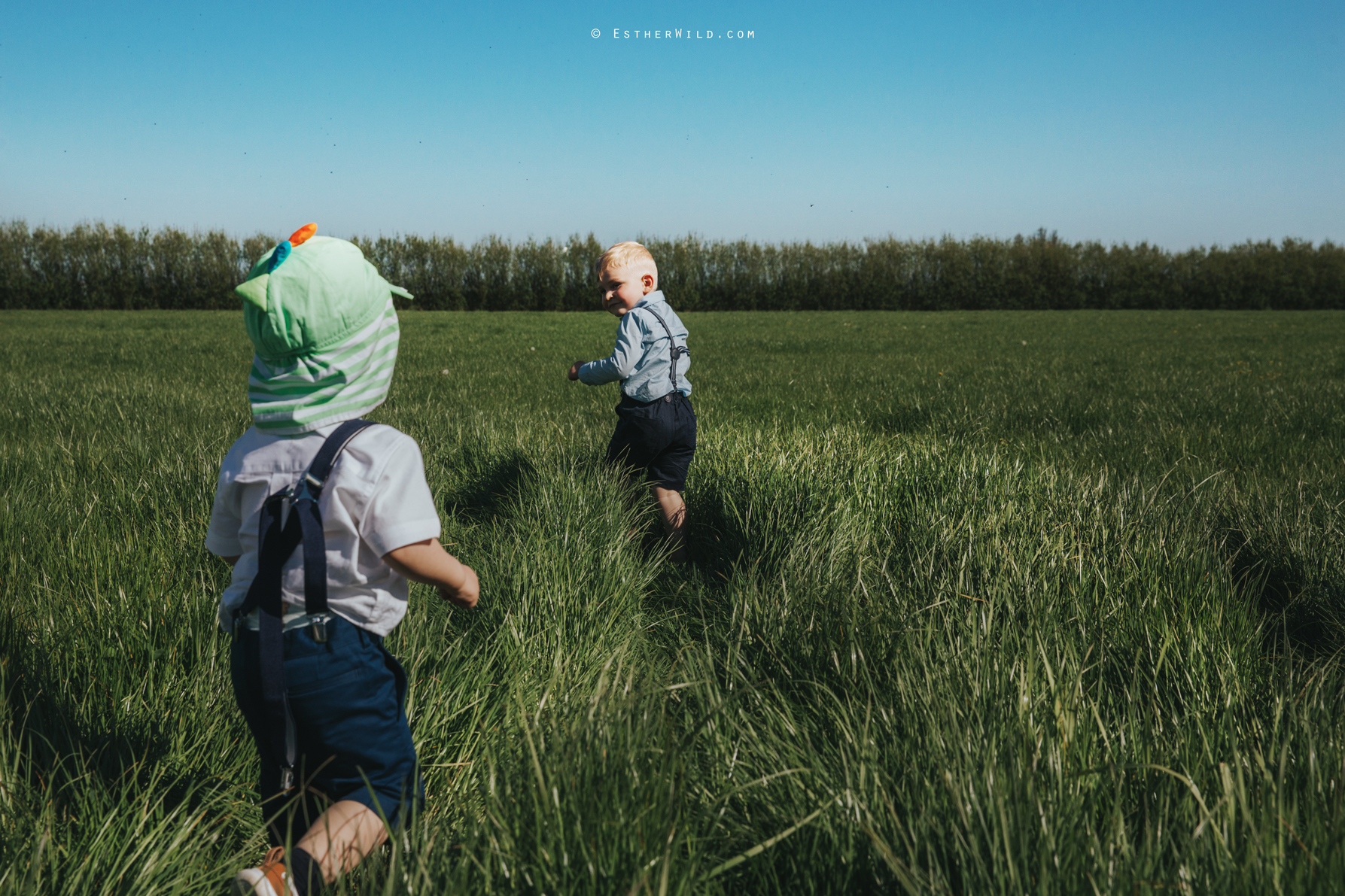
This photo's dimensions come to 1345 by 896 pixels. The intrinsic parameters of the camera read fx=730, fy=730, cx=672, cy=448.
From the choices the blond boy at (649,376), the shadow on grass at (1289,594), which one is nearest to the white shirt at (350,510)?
the blond boy at (649,376)

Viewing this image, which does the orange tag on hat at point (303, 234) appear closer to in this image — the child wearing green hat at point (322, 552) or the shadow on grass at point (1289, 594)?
the child wearing green hat at point (322, 552)

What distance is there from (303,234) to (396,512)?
0.56 m

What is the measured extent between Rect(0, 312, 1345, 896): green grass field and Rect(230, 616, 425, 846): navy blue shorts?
0.48 feet

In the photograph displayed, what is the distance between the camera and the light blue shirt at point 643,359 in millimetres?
3246

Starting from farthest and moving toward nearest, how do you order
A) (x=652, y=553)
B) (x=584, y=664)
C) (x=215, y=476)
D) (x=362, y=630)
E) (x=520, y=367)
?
(x=520, y=367), (x=215, y=476), (x=652, y=553), (x=584, y=664), (x=362, y=630)

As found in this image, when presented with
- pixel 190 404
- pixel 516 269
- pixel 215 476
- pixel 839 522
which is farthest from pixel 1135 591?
pixel 516 269

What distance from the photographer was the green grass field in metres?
1.15

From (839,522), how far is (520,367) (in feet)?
28.5

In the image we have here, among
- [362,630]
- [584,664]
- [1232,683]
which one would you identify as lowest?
[584,664]

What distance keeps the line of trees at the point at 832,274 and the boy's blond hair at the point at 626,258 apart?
40614 millimetres

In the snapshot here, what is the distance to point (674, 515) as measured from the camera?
3.51m

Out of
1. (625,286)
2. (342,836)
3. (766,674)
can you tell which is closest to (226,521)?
(342,836)

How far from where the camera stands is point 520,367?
11.0 metres

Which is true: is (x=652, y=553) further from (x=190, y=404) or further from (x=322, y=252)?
(x=190, y=404)
